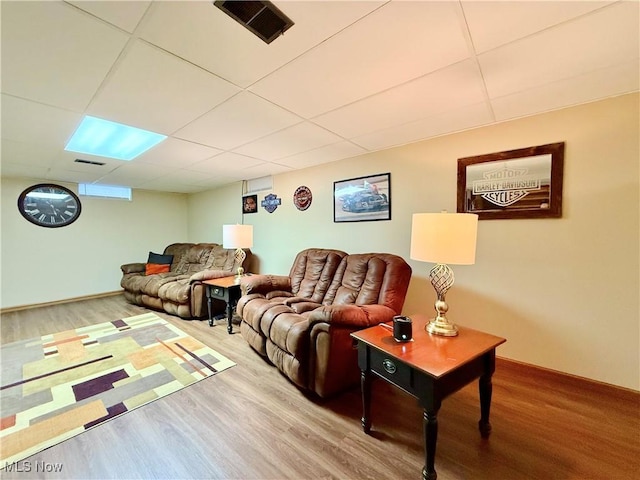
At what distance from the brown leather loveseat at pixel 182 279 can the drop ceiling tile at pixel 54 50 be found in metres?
2.67

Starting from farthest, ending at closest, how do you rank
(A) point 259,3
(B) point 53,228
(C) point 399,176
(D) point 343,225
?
(B) point 53,228 → (D) point 343,225 → (C) point 399,176 → (A) point 259,3

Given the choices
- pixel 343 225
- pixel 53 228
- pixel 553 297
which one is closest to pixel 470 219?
pixel 553 297

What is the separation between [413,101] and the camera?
192 centimetres

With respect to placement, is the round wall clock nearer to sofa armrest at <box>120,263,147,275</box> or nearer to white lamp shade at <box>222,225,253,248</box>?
sofa armrest at <box>120,263,147,275</box>

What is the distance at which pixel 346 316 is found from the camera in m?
1.90

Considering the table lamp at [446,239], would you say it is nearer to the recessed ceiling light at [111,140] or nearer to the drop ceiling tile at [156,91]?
the drop ceiling tile at [156,91]

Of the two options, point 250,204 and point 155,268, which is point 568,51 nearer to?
point 250,204

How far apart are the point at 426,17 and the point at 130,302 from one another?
576 cm

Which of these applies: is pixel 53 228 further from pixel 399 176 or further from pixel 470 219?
pixel 470 219

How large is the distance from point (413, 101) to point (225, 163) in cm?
260

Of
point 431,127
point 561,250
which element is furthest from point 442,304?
point 431,127

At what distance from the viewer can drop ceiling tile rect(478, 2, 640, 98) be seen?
120 cm

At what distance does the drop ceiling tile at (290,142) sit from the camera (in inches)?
97.4

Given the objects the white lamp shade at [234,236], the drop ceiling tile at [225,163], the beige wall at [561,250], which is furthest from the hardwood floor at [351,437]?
the drop ceiling tile at [225,163]
